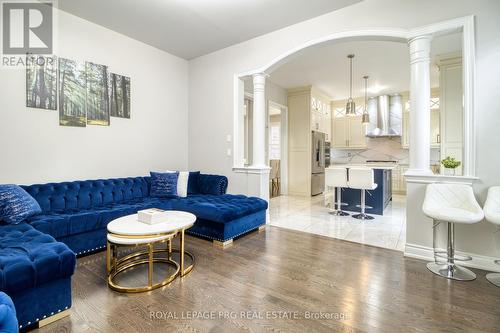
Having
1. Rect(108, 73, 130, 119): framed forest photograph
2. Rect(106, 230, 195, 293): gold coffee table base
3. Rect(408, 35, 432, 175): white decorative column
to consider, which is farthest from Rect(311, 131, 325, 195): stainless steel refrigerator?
Rect(106, 230, 195, 293): gold coffee table base

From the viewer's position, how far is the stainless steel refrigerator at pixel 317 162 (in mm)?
6555

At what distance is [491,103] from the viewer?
7.65ft

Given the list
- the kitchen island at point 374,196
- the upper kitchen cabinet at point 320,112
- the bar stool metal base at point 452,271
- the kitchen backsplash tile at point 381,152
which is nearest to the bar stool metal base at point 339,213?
the kitchen island at point 374,196

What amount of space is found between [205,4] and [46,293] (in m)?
3.36

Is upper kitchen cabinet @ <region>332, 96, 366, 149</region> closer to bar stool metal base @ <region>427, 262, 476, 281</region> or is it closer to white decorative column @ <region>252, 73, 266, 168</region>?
white decorative column @ <region>252, 73, 266, 168</region>

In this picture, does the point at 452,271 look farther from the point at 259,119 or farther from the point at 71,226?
the point at 71,226

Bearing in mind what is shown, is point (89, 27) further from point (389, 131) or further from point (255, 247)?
point (389, 131)

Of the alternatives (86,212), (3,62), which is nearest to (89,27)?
(3,62)

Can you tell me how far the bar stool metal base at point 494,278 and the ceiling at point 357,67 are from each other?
314cm

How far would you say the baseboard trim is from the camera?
2.34 meters

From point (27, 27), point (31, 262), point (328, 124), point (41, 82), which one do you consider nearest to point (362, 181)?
point (328, 124)

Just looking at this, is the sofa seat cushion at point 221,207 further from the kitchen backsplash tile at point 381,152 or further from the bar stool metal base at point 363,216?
the kitchen backsplash tile at point 381,152

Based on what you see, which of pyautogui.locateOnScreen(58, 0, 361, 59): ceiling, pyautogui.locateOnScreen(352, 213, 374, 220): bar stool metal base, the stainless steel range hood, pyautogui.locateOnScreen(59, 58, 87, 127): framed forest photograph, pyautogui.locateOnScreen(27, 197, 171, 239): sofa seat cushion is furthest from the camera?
the stainless steel range hood

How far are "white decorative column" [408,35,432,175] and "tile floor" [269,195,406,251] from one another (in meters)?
1.09
